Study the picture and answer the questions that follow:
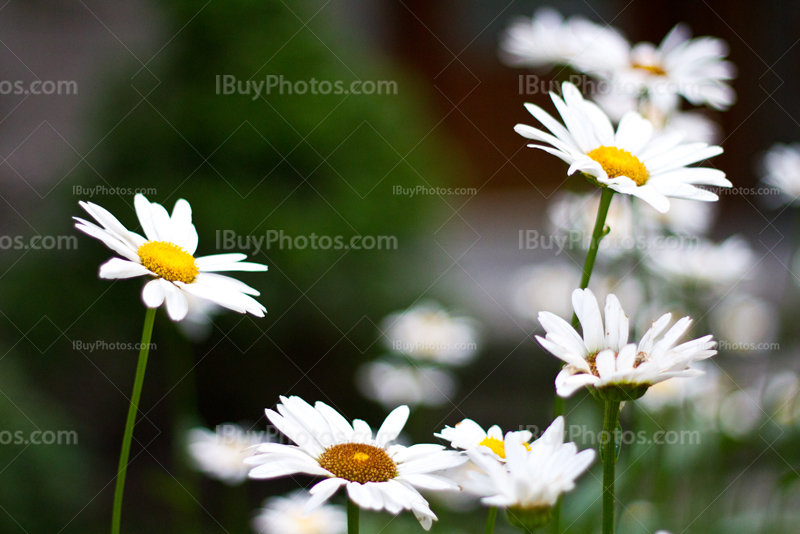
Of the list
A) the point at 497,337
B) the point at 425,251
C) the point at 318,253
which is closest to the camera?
the point at 318,253

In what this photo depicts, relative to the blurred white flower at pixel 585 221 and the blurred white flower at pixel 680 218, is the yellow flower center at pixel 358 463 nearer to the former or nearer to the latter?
the blurred white flower at pixel 585 221

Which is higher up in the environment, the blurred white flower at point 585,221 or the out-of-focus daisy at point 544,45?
the out-of-focus daisy at point 544,45

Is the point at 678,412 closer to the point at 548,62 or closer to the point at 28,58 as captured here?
the point at 548,62

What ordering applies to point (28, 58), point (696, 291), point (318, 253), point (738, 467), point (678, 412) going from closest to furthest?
point (678, 412) → point (696, 291) → point (738, 467) → point (318, 253) → point (28, 58)

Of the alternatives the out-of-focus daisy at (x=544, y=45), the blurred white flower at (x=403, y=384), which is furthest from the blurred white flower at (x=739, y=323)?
the out-of-focus daisy at (x=544, y=45)

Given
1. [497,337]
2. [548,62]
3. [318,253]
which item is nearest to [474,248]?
[497,337]

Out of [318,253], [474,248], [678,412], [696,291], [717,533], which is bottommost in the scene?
[717,533]

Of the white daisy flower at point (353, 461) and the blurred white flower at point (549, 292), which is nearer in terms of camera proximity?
the white daisy flower at point (353, 461)
